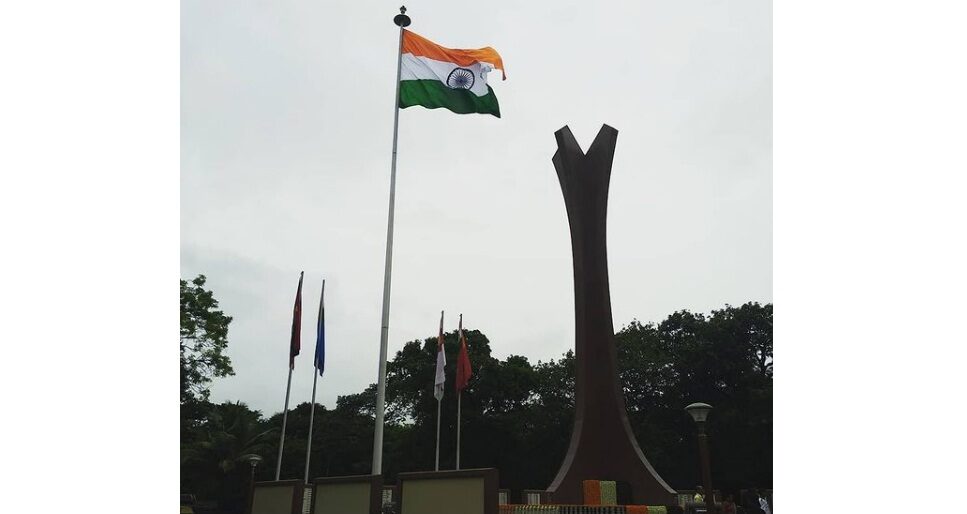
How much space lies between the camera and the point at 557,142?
20625mm

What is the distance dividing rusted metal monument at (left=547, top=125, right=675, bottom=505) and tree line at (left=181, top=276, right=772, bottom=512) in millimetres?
13605

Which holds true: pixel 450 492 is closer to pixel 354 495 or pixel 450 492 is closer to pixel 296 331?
pixel 354 495

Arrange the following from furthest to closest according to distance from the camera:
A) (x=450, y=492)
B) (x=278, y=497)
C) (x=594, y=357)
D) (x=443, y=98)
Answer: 1. (x=594, y=357)
2. (x=443, y=98)
3. (x=278, y=497)
4. (x=450, y=492)

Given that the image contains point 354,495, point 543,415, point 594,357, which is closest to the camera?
point 354,495

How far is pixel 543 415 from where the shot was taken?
33.9 m

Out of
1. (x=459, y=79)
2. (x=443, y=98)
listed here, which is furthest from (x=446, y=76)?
(x=443, y=98)

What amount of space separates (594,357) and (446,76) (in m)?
8.93

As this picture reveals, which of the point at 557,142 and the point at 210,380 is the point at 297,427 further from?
the point at 557,142

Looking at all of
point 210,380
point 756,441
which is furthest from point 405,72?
point 756,441

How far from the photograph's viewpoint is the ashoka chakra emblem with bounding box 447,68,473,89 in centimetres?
1323

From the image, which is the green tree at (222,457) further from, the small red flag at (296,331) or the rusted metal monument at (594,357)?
the rusted metal monument at (594,357)

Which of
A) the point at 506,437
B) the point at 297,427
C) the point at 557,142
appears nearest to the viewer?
the point at 557,142

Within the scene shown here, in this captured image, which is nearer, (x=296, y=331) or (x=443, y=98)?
(x=443, y=98)

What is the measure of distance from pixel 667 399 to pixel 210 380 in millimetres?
20308
